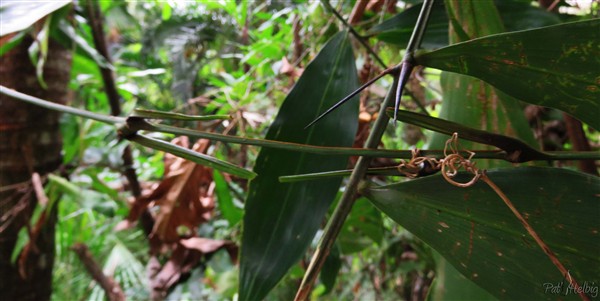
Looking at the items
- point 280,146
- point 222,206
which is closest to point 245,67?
point 222,206

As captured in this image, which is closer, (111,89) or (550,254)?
(550,254)

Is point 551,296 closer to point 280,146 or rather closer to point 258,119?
point 280,146

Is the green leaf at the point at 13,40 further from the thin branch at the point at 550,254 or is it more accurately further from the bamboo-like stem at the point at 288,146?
the thin branch at the point at 550,254

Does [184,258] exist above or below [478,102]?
below

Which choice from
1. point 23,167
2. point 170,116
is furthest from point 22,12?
point 23,167

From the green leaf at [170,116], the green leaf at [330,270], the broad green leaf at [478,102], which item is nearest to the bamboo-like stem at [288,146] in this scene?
the green leaf at [170,116]

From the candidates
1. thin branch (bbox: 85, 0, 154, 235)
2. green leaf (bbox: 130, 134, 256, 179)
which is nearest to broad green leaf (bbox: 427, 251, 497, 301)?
green leaf (bbox: 130, 134, 256, 179)

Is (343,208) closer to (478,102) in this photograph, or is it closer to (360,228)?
(478,102)
